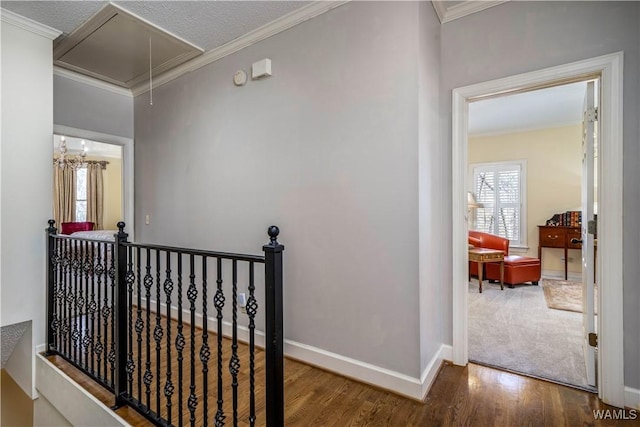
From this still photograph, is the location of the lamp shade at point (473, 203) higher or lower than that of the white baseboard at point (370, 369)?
higher

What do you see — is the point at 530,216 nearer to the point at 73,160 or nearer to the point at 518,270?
the point at 518,270

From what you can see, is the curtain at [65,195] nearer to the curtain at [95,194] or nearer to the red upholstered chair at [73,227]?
the curtain at [95,194]

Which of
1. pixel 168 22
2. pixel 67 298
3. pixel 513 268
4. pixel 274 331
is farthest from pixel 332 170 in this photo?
pixel 513 268

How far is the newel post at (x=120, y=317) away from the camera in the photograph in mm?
1920

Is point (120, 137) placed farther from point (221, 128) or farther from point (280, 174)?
point (280, 174)

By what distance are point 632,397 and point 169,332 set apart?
2.56 metres

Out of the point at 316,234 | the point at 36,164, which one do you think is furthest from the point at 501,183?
the point at 36,164

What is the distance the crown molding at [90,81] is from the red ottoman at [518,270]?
18.3ft

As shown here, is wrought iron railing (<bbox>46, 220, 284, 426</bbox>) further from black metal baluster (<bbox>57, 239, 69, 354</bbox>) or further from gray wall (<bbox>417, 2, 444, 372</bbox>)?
gray wall (<bbox>417, 2, 444, 372</bbox>)

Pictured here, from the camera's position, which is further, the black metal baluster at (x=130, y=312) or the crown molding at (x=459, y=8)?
the crown molding at (x=459, y=8)

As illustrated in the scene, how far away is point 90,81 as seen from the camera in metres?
3.54

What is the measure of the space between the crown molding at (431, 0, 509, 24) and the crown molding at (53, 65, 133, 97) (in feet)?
11.5

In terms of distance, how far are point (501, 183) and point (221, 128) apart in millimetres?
5388

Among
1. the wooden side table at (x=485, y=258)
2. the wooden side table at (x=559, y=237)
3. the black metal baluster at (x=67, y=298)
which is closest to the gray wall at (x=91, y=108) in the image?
the black metal baluster at (x=67, y=298)
